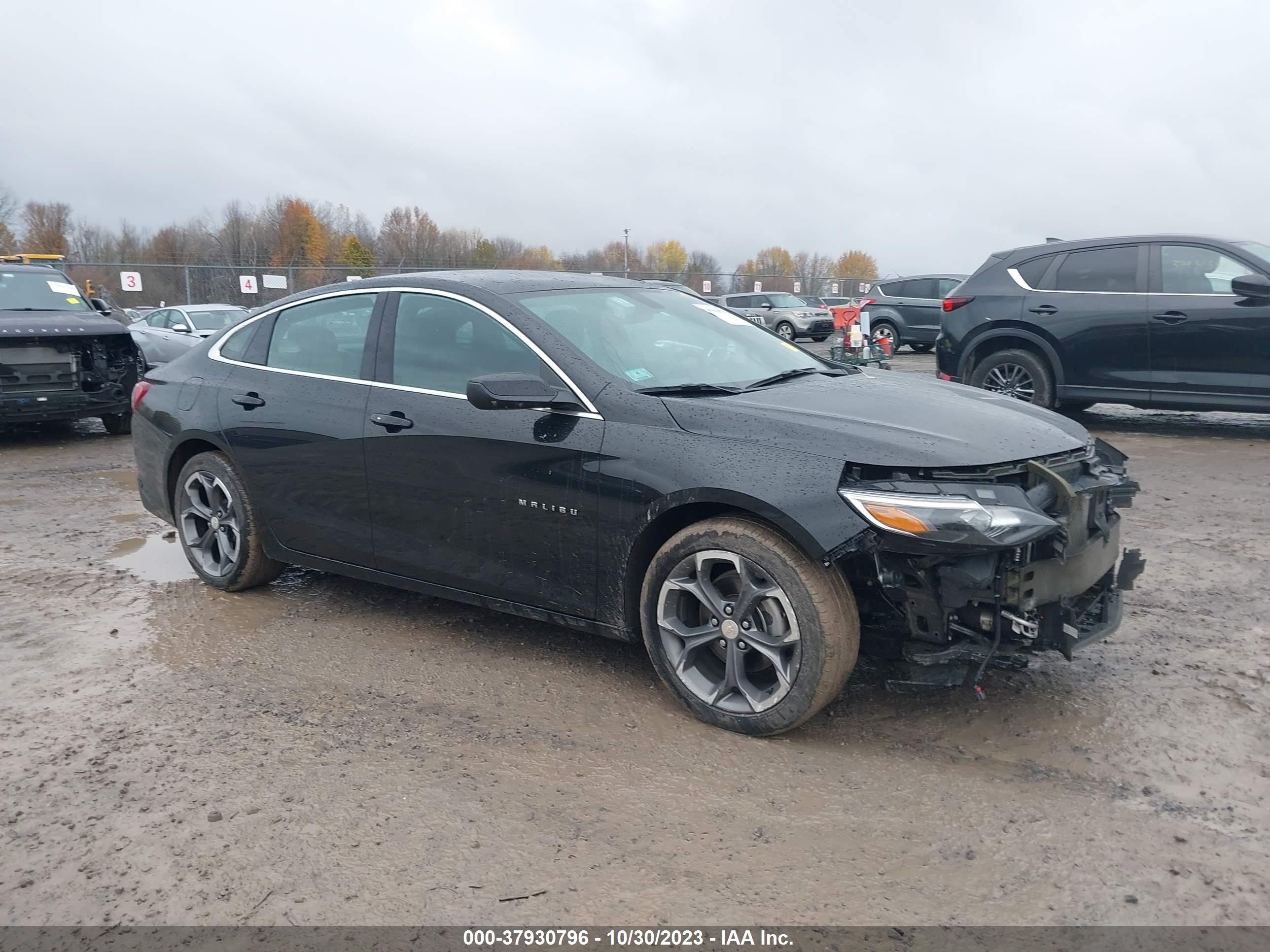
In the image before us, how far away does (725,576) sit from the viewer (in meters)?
3.45

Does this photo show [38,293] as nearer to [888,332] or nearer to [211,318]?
[211,318]

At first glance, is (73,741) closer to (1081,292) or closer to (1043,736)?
(1043,736)

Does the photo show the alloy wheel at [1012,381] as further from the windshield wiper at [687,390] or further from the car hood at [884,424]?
the windshield wiper at [687,390]

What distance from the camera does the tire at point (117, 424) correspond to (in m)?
10.7

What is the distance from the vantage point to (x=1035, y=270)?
9516 mm

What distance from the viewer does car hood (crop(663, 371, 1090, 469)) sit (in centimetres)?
323

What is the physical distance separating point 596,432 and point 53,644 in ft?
9.00

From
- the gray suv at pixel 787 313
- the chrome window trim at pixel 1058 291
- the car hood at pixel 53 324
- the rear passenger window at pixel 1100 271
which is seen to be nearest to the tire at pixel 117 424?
the car hood at pixel 53 324

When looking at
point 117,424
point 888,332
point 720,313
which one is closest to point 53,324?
point 117,424

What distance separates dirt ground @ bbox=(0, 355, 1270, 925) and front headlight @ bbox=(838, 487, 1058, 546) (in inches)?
30.4

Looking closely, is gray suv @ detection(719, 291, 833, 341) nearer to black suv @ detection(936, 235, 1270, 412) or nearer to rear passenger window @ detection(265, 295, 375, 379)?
black suv @ detection(936, 235, 1270, 412)

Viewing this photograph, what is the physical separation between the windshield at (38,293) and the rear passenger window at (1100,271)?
1017 cm

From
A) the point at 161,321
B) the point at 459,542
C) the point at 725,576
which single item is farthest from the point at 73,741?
the point at 161,321

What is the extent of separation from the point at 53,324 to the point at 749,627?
29.5ft
